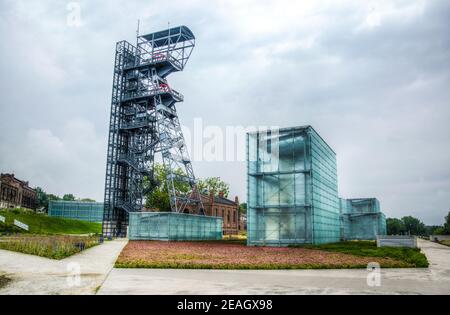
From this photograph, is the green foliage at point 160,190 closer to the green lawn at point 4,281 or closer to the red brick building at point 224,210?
the red brick building at point 224,210

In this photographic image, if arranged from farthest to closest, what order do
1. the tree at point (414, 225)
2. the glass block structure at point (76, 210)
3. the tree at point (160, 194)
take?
the tree at point (414, 225), the glass block structure at point (76, 210), the tree at point (160, 194)

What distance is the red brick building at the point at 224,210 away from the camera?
251 ft

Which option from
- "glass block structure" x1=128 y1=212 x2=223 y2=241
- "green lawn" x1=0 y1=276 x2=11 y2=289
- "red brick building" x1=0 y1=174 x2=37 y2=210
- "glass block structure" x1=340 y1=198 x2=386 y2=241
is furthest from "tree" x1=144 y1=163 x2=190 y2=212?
"green lawn" x1=0 y1=276 x2=11 y2=289

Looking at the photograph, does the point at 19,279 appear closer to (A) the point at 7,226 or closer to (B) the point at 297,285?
(B) the point at 297,285

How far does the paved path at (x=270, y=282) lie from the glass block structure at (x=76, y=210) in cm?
11069

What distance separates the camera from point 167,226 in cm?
4484

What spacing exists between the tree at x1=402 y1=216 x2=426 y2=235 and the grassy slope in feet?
470

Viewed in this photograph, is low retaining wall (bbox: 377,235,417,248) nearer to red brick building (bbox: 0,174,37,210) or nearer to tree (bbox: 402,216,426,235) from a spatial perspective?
red brick building (bbox: 0,174,37,210)

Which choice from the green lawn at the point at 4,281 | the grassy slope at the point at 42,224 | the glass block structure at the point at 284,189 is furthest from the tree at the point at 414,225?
the green lawn at the point at 4,281

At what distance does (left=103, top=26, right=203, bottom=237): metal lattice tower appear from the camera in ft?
192

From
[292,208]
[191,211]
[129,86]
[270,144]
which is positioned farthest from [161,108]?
[292,208]

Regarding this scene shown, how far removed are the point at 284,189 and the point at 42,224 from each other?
48.5 m

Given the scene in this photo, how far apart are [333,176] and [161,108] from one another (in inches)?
1090

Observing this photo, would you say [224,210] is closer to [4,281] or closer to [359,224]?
[359,224]
